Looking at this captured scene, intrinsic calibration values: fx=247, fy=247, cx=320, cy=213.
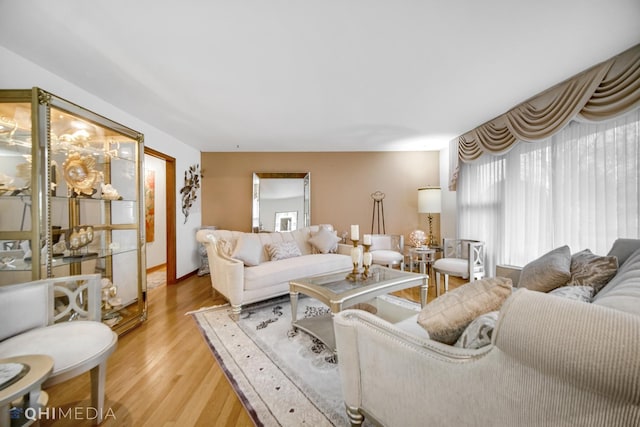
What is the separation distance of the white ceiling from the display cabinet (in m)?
0.48

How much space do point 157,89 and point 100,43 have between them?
66cm

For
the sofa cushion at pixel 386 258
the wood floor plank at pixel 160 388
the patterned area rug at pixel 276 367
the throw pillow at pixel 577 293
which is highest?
the throw pillow at pixel 577 293

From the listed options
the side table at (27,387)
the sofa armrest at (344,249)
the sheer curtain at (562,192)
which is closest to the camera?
the side table at (27,387)

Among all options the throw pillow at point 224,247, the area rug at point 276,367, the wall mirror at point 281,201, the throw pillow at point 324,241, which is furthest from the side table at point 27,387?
the wall mirror at point 281,201

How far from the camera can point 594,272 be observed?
1.28 meters

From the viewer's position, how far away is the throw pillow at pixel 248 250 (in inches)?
114

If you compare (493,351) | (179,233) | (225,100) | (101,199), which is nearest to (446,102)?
(225,100)

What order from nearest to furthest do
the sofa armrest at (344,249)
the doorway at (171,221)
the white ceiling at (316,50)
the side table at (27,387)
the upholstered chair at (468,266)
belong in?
the side table at (27,387) → the white ceiling at (316,50) → the upholstered chair at (468,266) → the sofa armrest at (344,249) → the doorway at (171,221)

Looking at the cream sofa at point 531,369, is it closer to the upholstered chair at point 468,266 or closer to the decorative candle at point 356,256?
the decorative candle at point 356,256

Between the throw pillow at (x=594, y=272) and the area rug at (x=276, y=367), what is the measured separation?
4.73 feet

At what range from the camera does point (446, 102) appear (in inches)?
109

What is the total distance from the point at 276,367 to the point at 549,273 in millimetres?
1817

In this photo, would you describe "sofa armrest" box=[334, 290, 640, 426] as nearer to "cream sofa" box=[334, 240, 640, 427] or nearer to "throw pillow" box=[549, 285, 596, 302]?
"cream sofa" box=[334, 240, 640, 427]

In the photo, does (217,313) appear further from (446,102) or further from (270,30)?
(446,102)
